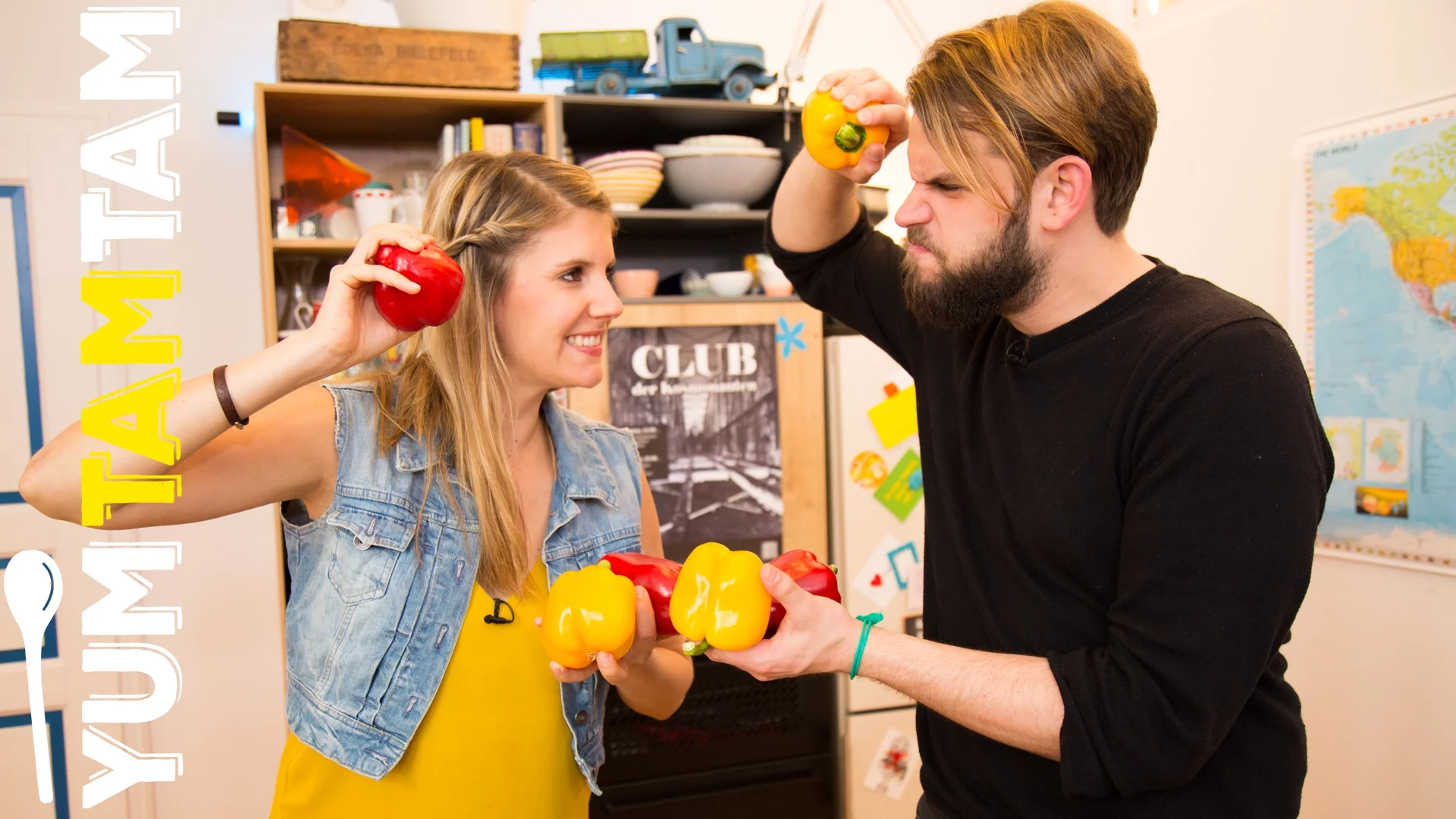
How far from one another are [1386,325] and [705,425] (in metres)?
1.70

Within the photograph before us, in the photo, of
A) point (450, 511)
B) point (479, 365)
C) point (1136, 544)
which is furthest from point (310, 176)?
point (1136, 544)

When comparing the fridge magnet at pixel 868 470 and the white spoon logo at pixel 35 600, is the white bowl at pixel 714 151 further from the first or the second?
the white spoon logo at pixel 35 600

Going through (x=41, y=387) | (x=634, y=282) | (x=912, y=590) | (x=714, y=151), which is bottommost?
(x=912, y=590)

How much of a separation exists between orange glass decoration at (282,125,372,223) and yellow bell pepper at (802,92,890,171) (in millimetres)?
1756

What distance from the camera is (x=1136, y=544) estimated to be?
109 cm

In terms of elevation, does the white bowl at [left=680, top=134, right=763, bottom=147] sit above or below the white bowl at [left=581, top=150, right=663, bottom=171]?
above

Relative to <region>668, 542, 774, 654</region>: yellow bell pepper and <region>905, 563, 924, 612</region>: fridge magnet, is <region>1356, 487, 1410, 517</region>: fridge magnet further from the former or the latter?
<region>668, 542, 774, 654</region>: yellow bell pepper

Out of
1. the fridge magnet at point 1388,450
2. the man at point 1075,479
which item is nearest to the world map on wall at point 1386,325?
the fridge magnet at point 1388,450

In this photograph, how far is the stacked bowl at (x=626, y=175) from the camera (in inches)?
109

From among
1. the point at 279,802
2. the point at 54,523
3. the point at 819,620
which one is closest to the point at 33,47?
the point at 54,523

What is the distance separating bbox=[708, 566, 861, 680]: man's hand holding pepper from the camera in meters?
1.11

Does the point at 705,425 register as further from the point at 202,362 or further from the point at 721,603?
the point at 721,603

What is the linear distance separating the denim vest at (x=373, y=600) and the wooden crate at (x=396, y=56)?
62.0 inches

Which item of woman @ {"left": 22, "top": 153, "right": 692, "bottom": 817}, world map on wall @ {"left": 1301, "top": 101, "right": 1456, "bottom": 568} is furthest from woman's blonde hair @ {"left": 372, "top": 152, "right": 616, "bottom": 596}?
world map on wall @ {"left": 1301, "top": 101, "right": 1456, "bottom": 568}
